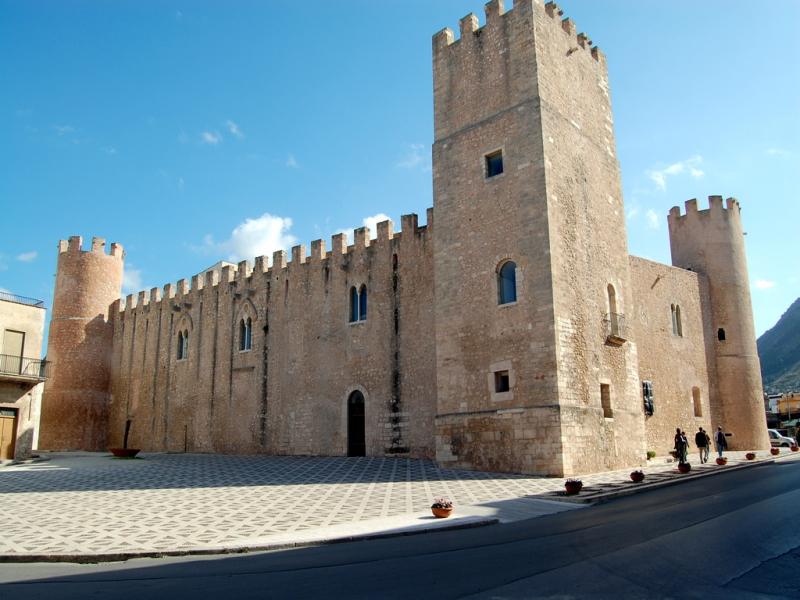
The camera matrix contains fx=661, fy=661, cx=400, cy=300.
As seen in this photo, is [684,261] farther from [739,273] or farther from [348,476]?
[348,476]

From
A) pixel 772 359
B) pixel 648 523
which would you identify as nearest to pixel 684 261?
pixel 648 523

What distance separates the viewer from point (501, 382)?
1622 centimetres

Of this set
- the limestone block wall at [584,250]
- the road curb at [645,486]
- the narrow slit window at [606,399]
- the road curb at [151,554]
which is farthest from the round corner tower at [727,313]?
the road curb at [151,554]

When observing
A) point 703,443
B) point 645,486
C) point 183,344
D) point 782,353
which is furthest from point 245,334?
point 782,353

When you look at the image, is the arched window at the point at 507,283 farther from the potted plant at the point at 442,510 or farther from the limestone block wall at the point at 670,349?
the potted plant at the point at 442,510

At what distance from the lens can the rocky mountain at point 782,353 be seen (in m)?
82.9

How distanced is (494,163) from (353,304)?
22.9ft

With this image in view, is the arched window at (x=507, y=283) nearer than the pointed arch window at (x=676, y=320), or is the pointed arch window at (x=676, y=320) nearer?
the arched window at (x=507, y=283)

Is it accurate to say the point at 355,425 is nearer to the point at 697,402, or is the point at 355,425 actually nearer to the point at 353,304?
the point at 353,304

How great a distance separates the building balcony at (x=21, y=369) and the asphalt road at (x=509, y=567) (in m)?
17.8

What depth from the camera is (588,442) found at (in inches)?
611

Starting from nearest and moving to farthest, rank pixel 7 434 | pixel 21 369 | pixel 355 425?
pixel 355 425 → pixel 7 434 → pixel 21 369

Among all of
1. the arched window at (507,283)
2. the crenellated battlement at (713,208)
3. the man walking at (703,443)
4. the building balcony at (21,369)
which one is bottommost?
the man walking at (703,443)

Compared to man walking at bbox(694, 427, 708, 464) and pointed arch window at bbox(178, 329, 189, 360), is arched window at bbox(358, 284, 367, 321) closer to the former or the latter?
pointed arch window at bbox(178, 329, 189, 360)
